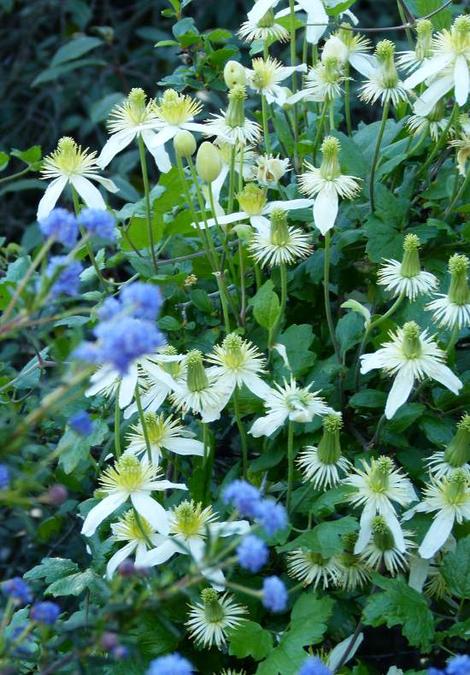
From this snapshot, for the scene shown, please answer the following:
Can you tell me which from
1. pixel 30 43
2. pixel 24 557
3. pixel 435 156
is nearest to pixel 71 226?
pixel 435 156

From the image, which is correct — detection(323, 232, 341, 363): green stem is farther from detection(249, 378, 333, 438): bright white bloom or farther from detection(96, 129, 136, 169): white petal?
detection(96, 129, 136, 169): white petal

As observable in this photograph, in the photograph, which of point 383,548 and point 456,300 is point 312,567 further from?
point 456,300

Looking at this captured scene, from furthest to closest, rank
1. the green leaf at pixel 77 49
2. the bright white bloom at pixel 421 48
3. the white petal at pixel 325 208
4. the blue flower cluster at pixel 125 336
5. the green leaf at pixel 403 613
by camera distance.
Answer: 1. the green leaf at pixel 77 49
2. the bright white bloom at pixel 421 48
3. the white petal at pixel 325 208
4. the green leaf at pixel 403 613
5. the blue flower cluster at pixel 125 336

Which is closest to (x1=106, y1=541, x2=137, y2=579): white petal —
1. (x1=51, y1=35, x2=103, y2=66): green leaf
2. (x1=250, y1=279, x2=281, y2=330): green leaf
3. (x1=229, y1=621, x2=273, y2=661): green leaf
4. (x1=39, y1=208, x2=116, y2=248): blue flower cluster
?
(x1=229, y1=621, x2=273, y2=661): green leaf

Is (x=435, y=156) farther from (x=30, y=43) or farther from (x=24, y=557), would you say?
(x=30, y=43)

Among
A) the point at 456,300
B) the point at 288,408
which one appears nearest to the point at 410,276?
the point at 456,300

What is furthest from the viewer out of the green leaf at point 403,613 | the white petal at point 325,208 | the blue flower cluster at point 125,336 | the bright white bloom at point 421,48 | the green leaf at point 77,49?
the green leaf at point 77,49

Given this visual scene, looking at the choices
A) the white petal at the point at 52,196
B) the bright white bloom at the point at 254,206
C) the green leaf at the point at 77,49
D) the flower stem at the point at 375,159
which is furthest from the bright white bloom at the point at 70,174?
the green leaf at the point at 77,49

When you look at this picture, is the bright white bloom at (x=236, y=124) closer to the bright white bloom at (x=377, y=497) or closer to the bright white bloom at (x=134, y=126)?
→ the bright white bloom at (x=134, y=126)
